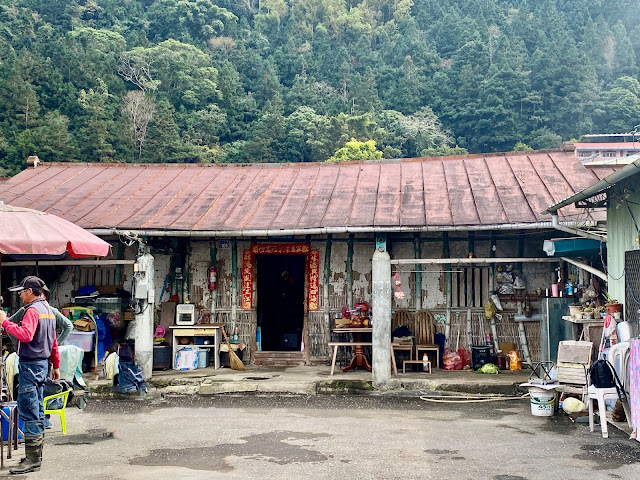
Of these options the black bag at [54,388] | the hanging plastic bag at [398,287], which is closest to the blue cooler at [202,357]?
the hanging plastic bag at [398,287]

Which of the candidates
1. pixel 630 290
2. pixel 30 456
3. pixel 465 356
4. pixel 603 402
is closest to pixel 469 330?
pixel 465 356

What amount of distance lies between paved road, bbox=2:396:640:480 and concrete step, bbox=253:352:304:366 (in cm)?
303

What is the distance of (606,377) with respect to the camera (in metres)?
8.12

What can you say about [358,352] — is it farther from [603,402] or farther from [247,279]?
[603,402]

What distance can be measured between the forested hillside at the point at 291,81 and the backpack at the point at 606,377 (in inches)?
1288

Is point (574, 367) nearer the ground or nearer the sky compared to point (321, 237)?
nearer the ground

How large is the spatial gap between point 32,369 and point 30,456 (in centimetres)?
82

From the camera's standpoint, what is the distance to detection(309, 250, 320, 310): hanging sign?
45.8ft

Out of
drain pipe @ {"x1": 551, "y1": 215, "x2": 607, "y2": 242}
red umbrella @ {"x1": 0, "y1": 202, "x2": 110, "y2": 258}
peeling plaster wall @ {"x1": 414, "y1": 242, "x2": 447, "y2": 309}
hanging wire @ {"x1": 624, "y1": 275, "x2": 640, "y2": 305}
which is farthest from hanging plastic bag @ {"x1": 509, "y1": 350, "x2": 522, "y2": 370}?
red umbrella @ {"x1": 0, "y1": 202, "x2": 110, "y2": 258}

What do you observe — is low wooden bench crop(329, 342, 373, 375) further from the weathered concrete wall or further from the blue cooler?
the weathered concrete wall

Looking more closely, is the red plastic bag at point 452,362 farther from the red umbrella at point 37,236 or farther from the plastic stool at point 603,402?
the red umbrella at point 37,236

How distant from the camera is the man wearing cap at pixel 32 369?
657cm

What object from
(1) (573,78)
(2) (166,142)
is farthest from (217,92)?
(1) (573,78)

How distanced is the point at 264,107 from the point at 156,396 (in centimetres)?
3940
